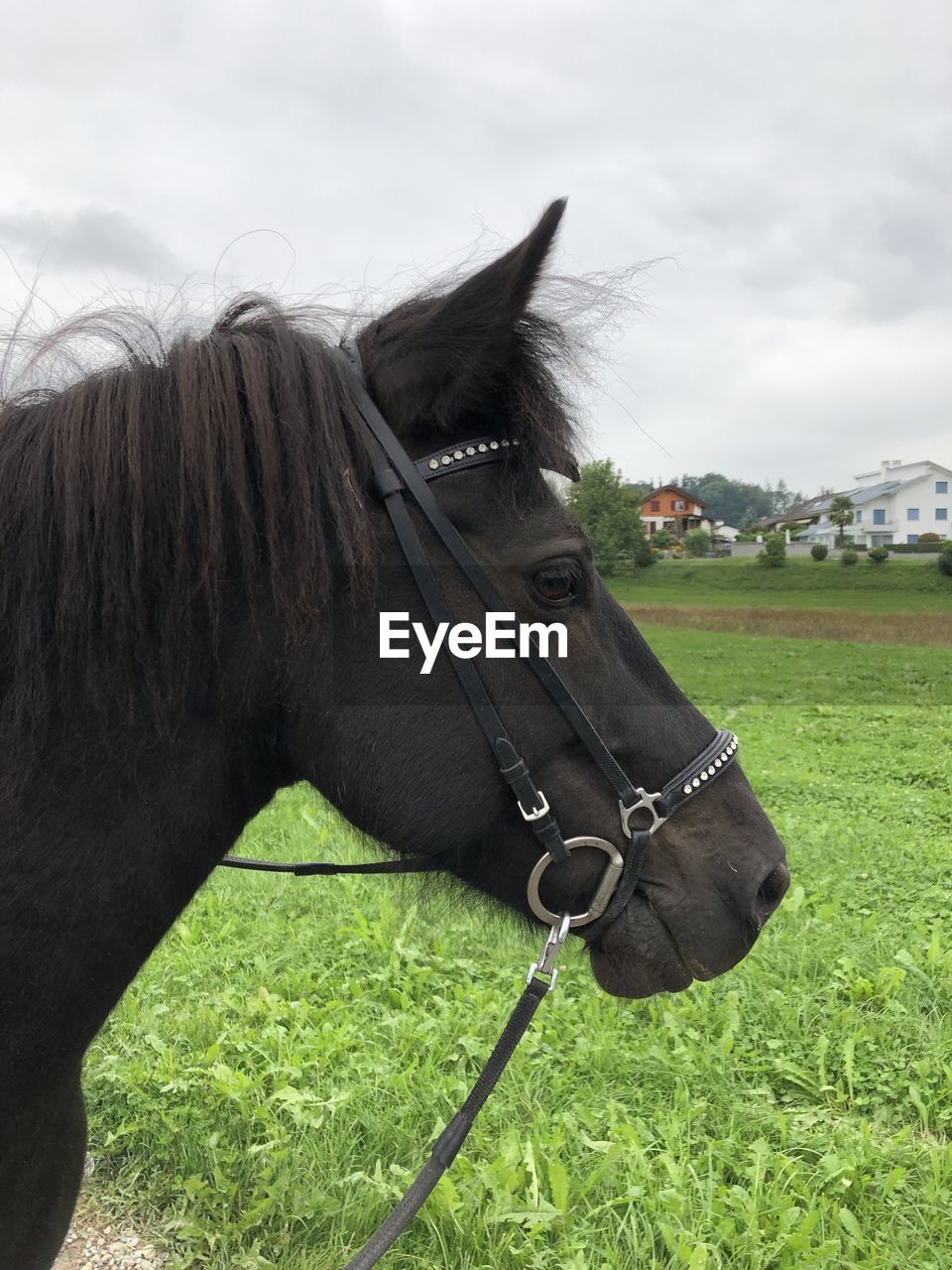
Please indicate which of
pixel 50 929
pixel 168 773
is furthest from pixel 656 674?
pixel 50 929

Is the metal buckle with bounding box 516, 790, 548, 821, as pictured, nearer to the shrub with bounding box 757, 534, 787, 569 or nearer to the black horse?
the black horse

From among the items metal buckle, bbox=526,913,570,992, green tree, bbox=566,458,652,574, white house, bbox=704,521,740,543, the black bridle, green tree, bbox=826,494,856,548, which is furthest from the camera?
white house, bbox=704,521,740,543

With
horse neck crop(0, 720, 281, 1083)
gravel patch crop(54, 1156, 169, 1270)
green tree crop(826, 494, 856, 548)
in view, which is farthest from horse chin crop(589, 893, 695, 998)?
green tree crop(826, 494, 856, 548)

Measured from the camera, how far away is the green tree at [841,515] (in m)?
14.1

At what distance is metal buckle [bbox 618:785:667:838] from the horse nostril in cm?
26

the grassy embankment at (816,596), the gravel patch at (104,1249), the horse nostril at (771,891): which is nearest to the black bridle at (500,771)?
the horse nostril at (771,891)

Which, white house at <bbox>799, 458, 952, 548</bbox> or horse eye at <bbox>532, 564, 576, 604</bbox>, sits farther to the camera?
white house at <bbox>799, 458, 952, 548</bbox>

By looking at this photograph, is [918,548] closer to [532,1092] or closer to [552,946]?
[532,1092]

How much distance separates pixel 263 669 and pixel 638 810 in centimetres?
75

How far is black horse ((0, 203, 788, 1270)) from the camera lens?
4.75 ft

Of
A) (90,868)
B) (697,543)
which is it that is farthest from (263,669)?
(697,543)

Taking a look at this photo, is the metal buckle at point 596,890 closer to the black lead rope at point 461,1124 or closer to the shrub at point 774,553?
the black lead rope at point 461,1124

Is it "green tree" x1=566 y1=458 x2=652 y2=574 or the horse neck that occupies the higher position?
"green tree" x1=566 y1=458 x2=652 y2=574

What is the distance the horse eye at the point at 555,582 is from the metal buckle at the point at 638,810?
40cm
